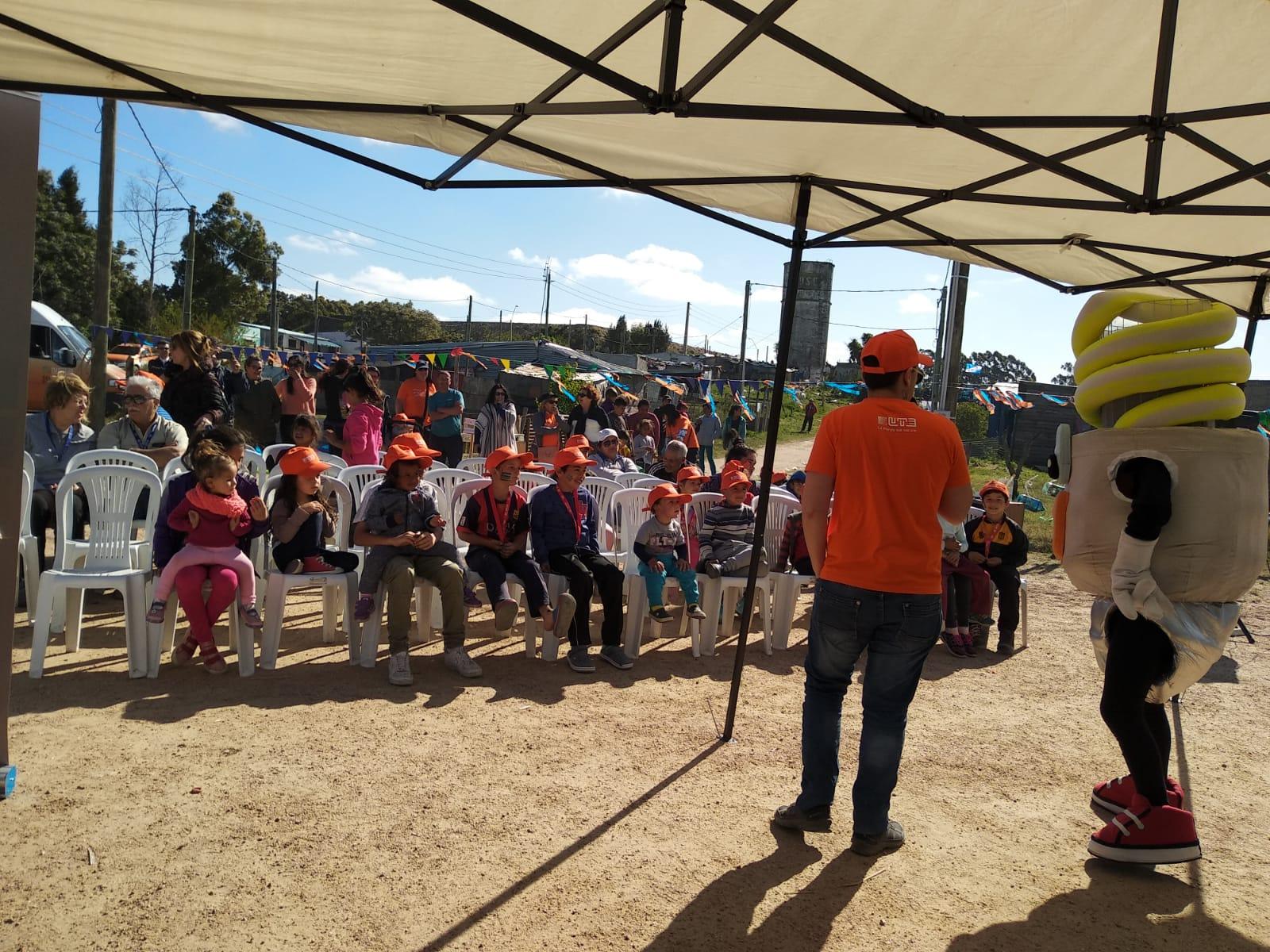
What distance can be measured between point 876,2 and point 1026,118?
2.38ft

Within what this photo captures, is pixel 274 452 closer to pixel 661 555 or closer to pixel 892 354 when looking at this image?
pixel 661 555

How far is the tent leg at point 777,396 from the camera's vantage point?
4.11m

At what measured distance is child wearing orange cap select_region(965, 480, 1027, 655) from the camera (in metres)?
6.64

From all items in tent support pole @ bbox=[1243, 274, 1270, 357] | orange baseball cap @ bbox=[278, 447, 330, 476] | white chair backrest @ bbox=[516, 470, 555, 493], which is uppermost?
tent support pole @ bbox=[1243, 274, 1270, 357]

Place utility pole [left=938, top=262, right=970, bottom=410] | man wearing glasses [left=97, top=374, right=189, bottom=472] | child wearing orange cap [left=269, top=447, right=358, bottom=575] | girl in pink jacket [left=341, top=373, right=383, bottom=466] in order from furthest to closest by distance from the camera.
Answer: utility pole [left=938, top=262, right=970, bottom=410]
girl in pink jacket [left=341, top=373, right=383, bottom=466]
man wearing glasses [left=97, top=374, right=189, bottom=472]
child wearing orange cap [left=269, top=447, right=358, bottom=575]

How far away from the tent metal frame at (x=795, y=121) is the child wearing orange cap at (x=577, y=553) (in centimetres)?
143

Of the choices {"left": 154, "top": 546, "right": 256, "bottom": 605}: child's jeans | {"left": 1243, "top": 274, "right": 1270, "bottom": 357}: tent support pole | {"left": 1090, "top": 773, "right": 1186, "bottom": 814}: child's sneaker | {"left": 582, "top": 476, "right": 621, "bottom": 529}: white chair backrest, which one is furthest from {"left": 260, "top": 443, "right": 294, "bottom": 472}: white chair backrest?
{"left": 1243, "top": 274, "right": 1270, "bottom": 357}: tent support pole

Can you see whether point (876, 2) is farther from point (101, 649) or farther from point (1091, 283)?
point (101, 649)

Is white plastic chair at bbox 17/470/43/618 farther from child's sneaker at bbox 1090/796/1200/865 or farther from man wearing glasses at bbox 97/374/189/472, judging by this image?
child's sneaker at bbox 1090/796/1200/865

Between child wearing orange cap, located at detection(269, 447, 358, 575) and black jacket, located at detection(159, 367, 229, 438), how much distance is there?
2.01 metres

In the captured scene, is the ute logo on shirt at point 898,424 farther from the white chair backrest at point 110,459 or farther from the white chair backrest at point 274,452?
the white chair backrest at point 274,452

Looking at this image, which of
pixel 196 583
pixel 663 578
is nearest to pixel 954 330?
pixel 663 578

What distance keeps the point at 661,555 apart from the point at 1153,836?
3286mm

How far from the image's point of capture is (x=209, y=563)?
16.0ft
